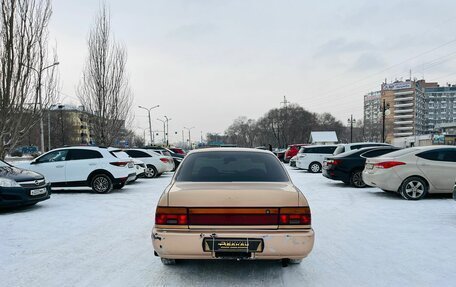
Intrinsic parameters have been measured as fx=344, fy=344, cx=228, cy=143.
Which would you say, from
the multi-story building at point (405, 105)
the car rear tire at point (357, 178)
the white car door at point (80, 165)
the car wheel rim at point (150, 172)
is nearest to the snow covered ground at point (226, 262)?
the white car door at point (80, 165)

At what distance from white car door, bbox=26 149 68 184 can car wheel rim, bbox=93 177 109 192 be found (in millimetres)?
1017

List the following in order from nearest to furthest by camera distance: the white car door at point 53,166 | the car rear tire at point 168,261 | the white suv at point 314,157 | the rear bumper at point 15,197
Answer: the car rear tire at point 168,261 < the rear bumper at point 15,197 < the white car door at point 53,166 < the white suv at point 314,157

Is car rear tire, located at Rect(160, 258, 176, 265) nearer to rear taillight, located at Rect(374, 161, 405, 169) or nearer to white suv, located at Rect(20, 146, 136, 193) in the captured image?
rear taillight, located at Rect(374, 161, 405, 169)

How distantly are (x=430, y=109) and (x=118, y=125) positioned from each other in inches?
6377

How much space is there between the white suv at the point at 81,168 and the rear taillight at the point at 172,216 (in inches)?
325

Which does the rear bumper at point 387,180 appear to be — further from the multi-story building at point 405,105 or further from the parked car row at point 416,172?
the multi-story building at point 405,105

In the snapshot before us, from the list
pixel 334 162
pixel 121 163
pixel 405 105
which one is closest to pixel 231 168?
pixel 121 163

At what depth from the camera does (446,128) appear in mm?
96125

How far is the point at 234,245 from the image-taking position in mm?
3602

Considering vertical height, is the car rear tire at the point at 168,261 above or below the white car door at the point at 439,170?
below

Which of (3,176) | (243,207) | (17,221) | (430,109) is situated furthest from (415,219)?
(430,109)

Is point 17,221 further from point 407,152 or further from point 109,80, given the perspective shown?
point 109,80

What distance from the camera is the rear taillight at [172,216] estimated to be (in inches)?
146

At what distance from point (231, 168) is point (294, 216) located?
128 cm
